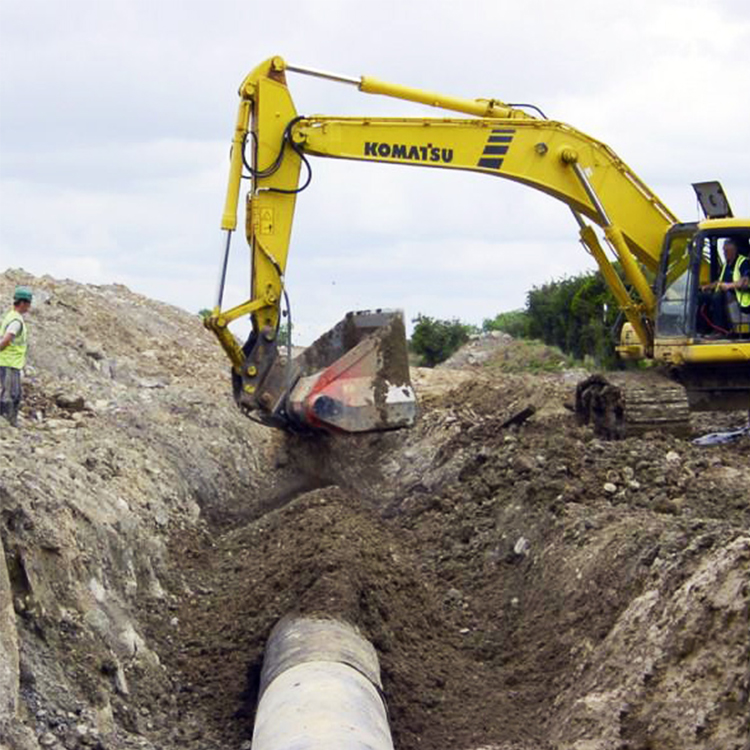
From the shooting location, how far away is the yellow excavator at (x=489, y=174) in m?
12.5

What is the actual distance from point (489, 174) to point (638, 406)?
8.53 ft

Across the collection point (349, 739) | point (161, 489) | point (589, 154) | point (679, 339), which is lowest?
point (349, 739)

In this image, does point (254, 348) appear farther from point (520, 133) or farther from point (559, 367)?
point (559, 367)

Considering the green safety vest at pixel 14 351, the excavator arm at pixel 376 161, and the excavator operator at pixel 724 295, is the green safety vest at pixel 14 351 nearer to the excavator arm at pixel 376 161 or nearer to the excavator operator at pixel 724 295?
the excavator arm at pixel 376 161

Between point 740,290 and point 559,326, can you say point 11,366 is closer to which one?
point 740,290

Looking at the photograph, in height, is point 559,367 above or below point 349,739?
above

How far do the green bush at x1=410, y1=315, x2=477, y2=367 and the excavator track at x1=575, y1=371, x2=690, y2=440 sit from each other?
2110 cm

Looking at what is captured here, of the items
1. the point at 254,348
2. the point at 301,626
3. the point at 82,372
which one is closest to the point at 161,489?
the point at 254,348

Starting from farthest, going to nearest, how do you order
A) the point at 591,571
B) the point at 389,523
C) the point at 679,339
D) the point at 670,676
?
the point at 679,339, the point at 389,523, the point at 591,571, the point at 670,676

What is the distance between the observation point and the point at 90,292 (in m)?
25.7

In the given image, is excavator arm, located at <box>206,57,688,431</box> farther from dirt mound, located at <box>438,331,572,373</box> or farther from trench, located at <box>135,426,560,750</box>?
dirt mound, located at <box>438,331,572,373</box>

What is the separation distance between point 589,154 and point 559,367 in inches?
533

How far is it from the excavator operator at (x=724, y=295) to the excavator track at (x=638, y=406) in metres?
0.65

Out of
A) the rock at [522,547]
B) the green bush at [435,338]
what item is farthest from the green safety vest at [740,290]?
the green bush at [435,338]
